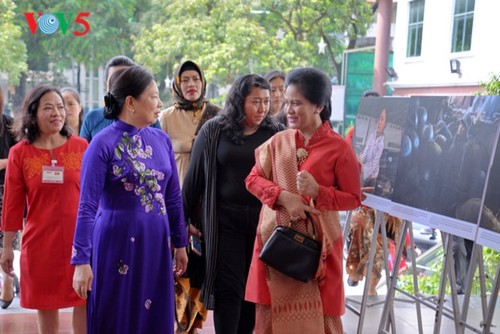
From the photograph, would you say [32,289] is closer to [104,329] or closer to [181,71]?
[104,329]

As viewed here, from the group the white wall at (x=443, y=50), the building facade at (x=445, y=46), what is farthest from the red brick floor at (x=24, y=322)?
the white wall at (x=443, y=50)

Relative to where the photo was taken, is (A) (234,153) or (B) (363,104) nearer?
(A) (234,153)

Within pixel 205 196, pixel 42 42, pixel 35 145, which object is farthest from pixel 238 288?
pixel 42 42

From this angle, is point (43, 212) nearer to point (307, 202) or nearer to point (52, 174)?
point (52, 174)

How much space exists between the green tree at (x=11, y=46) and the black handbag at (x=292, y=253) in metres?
4.81

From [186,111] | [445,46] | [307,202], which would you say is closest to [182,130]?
[186,111]

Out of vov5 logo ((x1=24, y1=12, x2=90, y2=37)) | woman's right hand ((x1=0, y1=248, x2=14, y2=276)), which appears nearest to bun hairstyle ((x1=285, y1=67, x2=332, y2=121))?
woman's right hand ((x1=0, y1=248, x2=14, y2=276))

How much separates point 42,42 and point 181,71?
3.67 metres

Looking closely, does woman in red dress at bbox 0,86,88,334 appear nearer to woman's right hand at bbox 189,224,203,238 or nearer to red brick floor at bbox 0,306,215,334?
woman's right hand at bbox 189,224,203,238

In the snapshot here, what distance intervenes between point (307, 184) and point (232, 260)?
888 mm

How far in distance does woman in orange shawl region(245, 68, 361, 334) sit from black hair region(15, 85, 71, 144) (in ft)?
3.80

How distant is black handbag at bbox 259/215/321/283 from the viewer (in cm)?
254

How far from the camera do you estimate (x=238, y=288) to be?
3230 mm

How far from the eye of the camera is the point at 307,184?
2.48 metres
